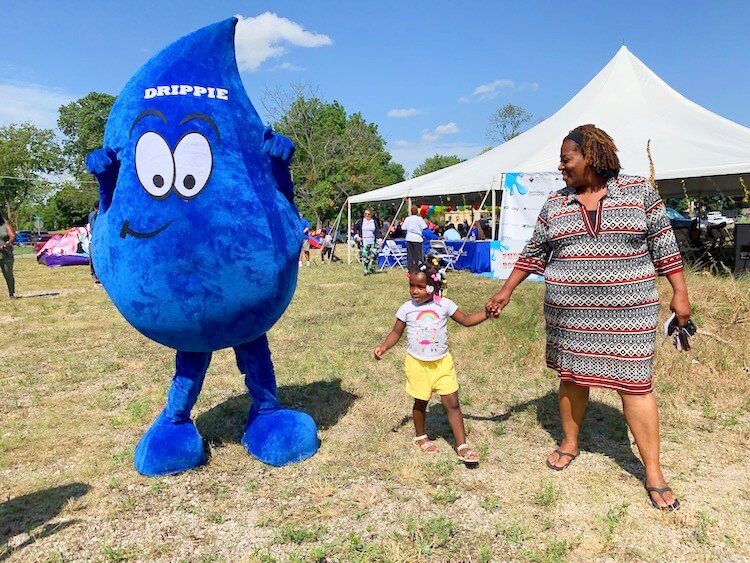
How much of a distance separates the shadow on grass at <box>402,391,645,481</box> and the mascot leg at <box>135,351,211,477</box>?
141 centimetres

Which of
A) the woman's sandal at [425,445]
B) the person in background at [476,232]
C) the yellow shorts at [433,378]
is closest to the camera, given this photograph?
the yellow shorts at [433,378]

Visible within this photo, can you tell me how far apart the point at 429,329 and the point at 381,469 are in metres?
0.88

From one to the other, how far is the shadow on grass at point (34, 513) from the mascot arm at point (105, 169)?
5.23ft

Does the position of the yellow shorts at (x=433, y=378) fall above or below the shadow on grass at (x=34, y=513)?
above

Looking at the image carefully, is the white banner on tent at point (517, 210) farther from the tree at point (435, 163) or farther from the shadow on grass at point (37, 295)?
the tree at point (435, 163)

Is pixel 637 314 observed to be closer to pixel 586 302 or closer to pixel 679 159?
pixel 586 302

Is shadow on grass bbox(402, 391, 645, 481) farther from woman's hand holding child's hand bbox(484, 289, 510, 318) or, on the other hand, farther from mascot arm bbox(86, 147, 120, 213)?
mascot arm bbox(86, 147, 120, 213)

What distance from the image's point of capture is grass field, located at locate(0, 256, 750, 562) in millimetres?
2582

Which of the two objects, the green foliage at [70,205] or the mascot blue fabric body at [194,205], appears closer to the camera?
the mascot blue fabric body at [194,205]

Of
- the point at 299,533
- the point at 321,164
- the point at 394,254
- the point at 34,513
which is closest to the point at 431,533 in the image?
the point at 299,533

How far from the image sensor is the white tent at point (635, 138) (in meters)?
9.31

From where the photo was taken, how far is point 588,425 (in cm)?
393

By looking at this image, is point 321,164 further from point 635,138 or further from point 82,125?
point 635,138

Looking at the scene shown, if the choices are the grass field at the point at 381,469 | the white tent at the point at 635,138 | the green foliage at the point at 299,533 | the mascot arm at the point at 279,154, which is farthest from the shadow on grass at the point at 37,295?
the green foliage at the point at 299,533
